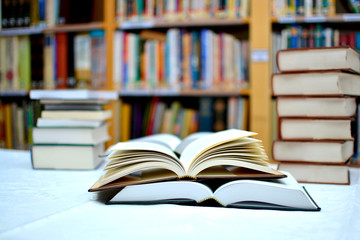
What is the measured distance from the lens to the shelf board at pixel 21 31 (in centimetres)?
235

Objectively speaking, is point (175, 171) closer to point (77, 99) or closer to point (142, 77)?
point (77, 99)

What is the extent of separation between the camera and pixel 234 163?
0.63 m

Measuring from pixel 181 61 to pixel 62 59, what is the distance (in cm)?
78

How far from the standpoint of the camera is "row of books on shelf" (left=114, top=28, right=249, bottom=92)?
2.08 meters

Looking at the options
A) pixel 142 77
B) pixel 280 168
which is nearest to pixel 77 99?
pixel 280 168

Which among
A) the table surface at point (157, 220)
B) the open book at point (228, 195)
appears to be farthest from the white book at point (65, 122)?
the open book at point (228, 195)

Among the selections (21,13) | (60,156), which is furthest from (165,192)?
(21,13)

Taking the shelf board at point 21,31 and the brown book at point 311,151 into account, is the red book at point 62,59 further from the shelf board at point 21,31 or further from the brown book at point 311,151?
the brown book at point 311,151

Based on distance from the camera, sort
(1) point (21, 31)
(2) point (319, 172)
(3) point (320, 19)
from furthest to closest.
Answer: (1) point (21, 31) < (3) point (320, 19) < (2) point (319, 172)

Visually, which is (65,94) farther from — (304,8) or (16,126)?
(16,126)

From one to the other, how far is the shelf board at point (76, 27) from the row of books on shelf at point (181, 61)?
0.14 metres

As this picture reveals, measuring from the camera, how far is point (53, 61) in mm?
2367

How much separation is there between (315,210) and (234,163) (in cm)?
15

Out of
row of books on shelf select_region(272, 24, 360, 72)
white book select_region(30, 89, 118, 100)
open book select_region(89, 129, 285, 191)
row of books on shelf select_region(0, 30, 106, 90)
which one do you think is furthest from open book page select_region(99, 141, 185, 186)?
row of books on shelf select_region(0, 30, 106, 90)
